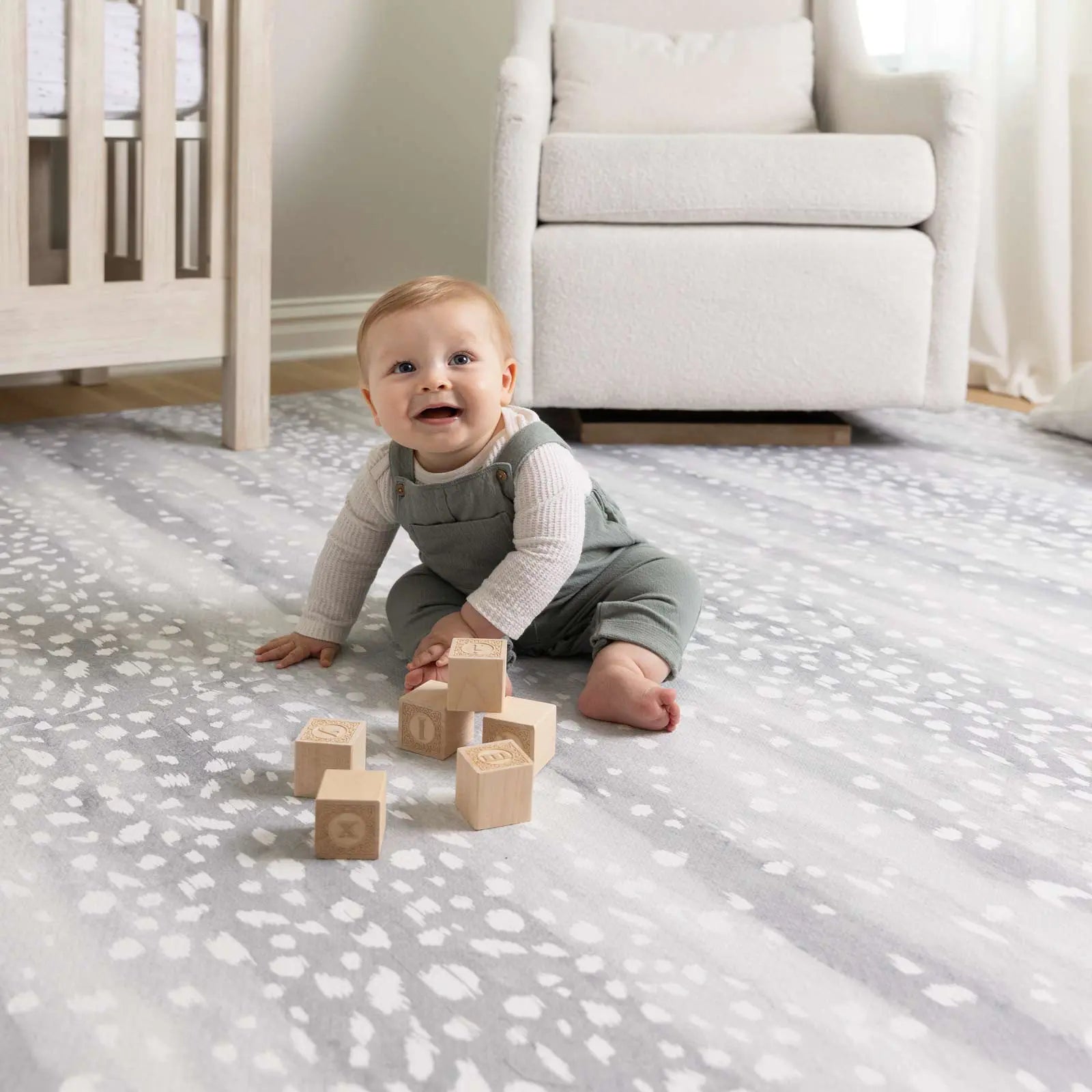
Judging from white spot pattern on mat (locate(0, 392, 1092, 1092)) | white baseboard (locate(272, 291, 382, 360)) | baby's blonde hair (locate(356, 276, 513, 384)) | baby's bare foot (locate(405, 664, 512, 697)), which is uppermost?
baby's blonde hair (locate(356, 276, 513, 384))

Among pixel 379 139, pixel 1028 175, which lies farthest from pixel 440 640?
pixel 1028 175

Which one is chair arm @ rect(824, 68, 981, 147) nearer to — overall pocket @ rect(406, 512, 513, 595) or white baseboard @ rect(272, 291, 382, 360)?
white baseboard @ rect(272, 291, 382, 360)

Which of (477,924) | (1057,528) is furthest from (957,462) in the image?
(477,924)

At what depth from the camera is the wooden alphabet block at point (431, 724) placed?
919 millimetres

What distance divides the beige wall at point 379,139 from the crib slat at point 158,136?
0.78 m

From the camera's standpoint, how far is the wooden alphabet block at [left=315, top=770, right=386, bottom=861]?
0.77 metres

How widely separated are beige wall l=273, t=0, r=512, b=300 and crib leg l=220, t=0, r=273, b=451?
73 centimetres

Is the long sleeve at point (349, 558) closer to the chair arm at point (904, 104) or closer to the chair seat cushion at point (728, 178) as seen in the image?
the chair seat cushion at point (728, 178)

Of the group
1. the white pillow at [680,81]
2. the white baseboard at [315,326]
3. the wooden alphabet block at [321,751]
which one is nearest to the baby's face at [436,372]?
the wooden alphabet block at [321,751]

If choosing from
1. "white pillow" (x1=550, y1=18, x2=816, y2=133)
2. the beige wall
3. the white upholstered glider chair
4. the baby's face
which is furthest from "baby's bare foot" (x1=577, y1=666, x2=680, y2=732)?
the beige wall

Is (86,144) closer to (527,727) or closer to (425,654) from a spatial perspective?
(425,654)

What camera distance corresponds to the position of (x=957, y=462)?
1888 mm

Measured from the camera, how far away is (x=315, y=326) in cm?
260

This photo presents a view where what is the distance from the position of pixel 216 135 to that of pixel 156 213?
131 mm
